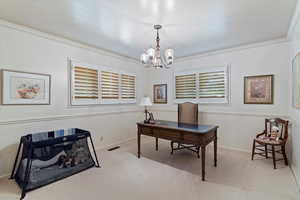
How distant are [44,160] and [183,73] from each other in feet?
12.7

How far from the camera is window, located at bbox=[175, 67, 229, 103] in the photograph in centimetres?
388

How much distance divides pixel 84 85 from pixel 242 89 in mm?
3774

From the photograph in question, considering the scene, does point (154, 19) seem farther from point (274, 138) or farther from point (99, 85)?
point (274, 138)

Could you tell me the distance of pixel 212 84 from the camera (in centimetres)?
403

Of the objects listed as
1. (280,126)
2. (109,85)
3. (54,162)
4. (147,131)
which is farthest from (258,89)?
(54,162)

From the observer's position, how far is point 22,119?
265 cm

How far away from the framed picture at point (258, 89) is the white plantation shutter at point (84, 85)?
3648 millimetres

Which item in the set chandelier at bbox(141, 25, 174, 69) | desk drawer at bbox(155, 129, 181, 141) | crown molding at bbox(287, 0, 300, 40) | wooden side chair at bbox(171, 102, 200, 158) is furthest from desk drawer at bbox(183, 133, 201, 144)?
crown molding at bbox(287, 0, 300, 40)

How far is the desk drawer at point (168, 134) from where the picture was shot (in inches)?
107

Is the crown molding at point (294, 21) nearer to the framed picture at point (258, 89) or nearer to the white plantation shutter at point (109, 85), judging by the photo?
the framed picture at point (258, 89)

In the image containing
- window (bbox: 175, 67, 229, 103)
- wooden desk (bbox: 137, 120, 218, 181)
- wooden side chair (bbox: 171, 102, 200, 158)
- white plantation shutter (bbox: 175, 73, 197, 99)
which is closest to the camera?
wooden desk (bbox: 137, 120, 218, 181)

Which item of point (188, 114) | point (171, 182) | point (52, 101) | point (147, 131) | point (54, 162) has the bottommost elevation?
point (171, 182)

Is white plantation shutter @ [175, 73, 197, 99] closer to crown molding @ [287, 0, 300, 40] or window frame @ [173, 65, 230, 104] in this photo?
window frame @ [173, 65, 230, 104]

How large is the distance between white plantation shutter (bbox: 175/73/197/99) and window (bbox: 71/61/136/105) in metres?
1.40
